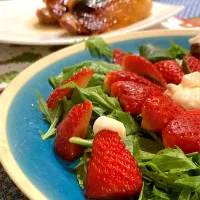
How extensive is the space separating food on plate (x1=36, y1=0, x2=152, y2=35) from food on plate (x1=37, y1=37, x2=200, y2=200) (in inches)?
18.3

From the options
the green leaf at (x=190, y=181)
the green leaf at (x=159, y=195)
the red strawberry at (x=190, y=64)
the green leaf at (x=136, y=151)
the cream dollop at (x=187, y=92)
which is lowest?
the red strawberry at (x=190, y=64)

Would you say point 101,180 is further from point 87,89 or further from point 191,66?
point 191,66

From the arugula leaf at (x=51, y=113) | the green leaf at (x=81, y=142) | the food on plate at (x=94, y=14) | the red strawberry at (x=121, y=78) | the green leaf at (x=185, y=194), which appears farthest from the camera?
the food on plate at (x=94, y=14)

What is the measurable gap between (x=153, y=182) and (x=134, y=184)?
0.19 feet

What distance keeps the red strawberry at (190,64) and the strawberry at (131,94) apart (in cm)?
21

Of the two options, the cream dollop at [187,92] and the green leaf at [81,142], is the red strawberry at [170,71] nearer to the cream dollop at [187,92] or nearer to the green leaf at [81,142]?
the cream dollop at [187,92]

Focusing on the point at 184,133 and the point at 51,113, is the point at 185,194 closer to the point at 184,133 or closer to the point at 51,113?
the point at 184,133

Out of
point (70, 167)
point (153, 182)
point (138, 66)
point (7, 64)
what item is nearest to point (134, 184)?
point (153, 182)

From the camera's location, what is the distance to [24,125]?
97 centimetres

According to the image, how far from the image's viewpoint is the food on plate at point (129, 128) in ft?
2.47

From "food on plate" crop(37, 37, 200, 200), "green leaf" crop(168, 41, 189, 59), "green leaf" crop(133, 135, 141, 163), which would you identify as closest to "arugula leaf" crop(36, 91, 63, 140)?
"food on plate" crop(37, 37, 200, 200)

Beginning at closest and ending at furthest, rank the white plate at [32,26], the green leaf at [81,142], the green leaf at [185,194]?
the green leaf at [185,194], the green leaf at [81,142], the white plate at [32,26]

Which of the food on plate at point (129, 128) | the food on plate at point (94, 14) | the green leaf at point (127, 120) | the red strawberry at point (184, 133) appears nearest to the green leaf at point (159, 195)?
the food on plate at point (129, 128)

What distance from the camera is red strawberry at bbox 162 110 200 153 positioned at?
819 millimetres
